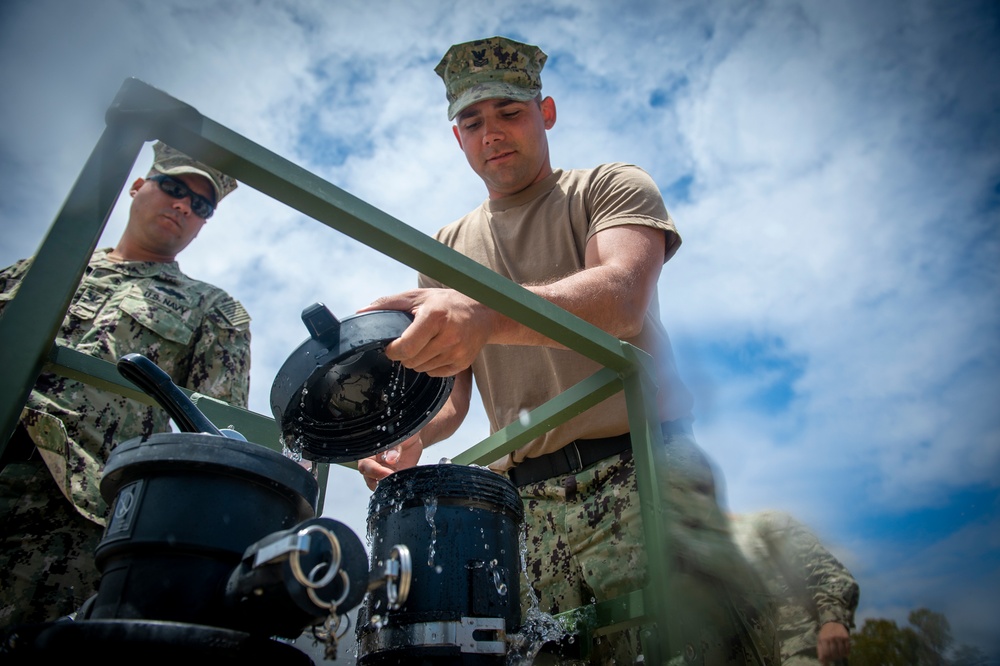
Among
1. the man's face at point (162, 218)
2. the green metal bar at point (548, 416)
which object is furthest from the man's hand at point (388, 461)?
the man's face at point (162, 218)

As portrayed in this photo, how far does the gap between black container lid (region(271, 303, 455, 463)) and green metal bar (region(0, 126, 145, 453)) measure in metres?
0.41

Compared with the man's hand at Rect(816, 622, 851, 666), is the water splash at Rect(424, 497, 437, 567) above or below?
below

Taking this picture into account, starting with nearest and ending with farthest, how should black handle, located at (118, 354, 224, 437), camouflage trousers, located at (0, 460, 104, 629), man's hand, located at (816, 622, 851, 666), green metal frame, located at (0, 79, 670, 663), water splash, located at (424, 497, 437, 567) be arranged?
green metal frame, located at (0, 79, 670, 663), black handle, located at (118, 354, 224, 437), water splash, located at (424, 497, 437, 567), camouflage trousers, located at (0, 460, 104, 629), man's hand, located at (816, 622, 851, 666)

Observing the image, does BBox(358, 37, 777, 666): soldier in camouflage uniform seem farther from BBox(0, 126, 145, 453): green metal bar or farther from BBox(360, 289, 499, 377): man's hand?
BBox(0, 126, 145, 453): green metal bar

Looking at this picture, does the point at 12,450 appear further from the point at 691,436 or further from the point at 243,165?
the point at 691,436

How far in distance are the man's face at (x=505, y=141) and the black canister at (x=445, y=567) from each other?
159cm

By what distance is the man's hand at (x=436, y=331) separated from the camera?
4.66 ft

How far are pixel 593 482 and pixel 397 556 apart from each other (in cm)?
126

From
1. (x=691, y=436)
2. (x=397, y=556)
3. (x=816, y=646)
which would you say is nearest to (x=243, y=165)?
(x=397, y=556)

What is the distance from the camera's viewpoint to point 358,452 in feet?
5.58

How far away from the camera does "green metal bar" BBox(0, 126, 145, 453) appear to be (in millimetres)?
1006

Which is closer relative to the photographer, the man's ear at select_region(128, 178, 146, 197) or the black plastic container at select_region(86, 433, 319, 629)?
the black plastic container at select_region(86, 433, 319, 629)

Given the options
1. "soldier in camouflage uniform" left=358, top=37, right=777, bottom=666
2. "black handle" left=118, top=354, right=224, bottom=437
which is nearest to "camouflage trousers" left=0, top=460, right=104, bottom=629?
"soldier in camouflage uniform" left=358, top=37, right=777, bottom=666

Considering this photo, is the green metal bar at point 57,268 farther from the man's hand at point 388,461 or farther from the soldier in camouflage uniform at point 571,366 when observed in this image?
the man's hand at point 388,461
